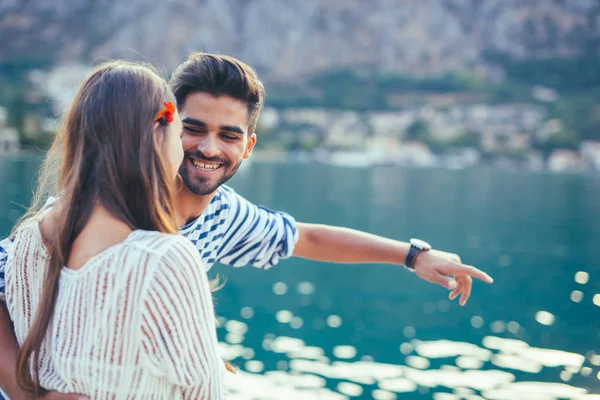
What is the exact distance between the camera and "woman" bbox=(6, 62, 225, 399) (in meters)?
1.67

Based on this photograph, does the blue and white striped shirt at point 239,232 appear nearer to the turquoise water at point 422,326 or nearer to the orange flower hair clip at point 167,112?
the orange flower hair clip at point 167,112

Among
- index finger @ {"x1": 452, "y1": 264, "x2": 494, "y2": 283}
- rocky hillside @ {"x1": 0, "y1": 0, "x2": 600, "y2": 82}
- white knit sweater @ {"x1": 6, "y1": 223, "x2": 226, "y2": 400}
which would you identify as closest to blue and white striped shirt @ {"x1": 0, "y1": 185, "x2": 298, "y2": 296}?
index finger @ {"x1": 452, "y1": 264, "x2": 494, "y2": 283}

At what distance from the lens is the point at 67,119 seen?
1954mm

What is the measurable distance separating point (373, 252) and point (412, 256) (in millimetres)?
188

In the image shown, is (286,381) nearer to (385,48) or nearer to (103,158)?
(103,158)

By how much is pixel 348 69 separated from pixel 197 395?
169 meters

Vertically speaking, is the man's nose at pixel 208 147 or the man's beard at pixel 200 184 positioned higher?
the man's nose at pixel 208 147

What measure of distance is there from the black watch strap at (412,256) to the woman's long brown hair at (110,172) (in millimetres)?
1530

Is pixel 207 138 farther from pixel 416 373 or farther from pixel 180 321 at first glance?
pixel 416 373

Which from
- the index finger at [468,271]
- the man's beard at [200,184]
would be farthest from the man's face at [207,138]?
the index finger at [468,271]

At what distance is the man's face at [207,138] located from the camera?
2730 millimetres

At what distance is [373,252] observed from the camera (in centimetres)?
318

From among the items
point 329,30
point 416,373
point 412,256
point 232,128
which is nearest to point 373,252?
point 412,256

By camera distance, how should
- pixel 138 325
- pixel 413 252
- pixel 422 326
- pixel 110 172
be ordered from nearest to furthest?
pixel 138 325 < pixel 110 172 < pixel 413 252 < pixel 422 326
